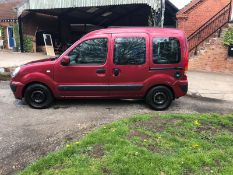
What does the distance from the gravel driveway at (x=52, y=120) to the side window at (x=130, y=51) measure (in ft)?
4.15

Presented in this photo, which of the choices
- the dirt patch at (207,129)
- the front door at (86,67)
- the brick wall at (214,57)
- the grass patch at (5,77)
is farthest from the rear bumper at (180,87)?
the brick wall at (214,57)

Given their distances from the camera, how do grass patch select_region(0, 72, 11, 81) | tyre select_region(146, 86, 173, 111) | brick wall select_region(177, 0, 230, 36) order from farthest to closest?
brick wall select_region(177, 0, 230, 36) < grass patch select_region(0, 72, 11, 81) < tyre select_region(146, 86, 173, 111)

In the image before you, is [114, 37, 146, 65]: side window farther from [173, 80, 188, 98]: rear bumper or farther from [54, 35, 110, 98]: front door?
[173, 80, 188, 98]: rear bumper

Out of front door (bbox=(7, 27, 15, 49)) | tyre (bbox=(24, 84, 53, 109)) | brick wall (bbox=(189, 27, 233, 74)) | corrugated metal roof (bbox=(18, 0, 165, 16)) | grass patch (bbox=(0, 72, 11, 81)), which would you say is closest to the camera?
tyre (bbox=(24, 84, 53, 109))

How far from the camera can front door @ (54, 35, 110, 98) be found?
725 centimetres

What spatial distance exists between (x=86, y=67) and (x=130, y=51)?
1.19 m

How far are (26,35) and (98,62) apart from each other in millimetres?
13739

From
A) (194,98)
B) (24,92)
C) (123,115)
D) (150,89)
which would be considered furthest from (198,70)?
(24,92)

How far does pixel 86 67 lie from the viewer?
7258 mm

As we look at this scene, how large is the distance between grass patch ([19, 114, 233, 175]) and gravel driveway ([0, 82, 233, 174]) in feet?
1.55

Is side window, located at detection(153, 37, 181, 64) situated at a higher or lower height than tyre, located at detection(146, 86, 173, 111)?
higher

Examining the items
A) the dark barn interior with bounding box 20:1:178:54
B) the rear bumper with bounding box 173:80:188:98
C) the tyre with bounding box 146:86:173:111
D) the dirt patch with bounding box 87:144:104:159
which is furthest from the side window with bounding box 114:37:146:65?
the dark barn interior with bounding box 20:1:178:54

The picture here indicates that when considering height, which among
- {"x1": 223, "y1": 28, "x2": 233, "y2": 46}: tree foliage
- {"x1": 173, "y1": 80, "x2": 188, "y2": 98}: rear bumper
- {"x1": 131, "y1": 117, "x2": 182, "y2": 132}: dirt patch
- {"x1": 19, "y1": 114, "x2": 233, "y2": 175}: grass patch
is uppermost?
{"x1": 223, "y1": 28, "x2": 233, "y2": 46}: tree foliage

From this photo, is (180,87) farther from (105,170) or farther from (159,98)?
(105,170)
